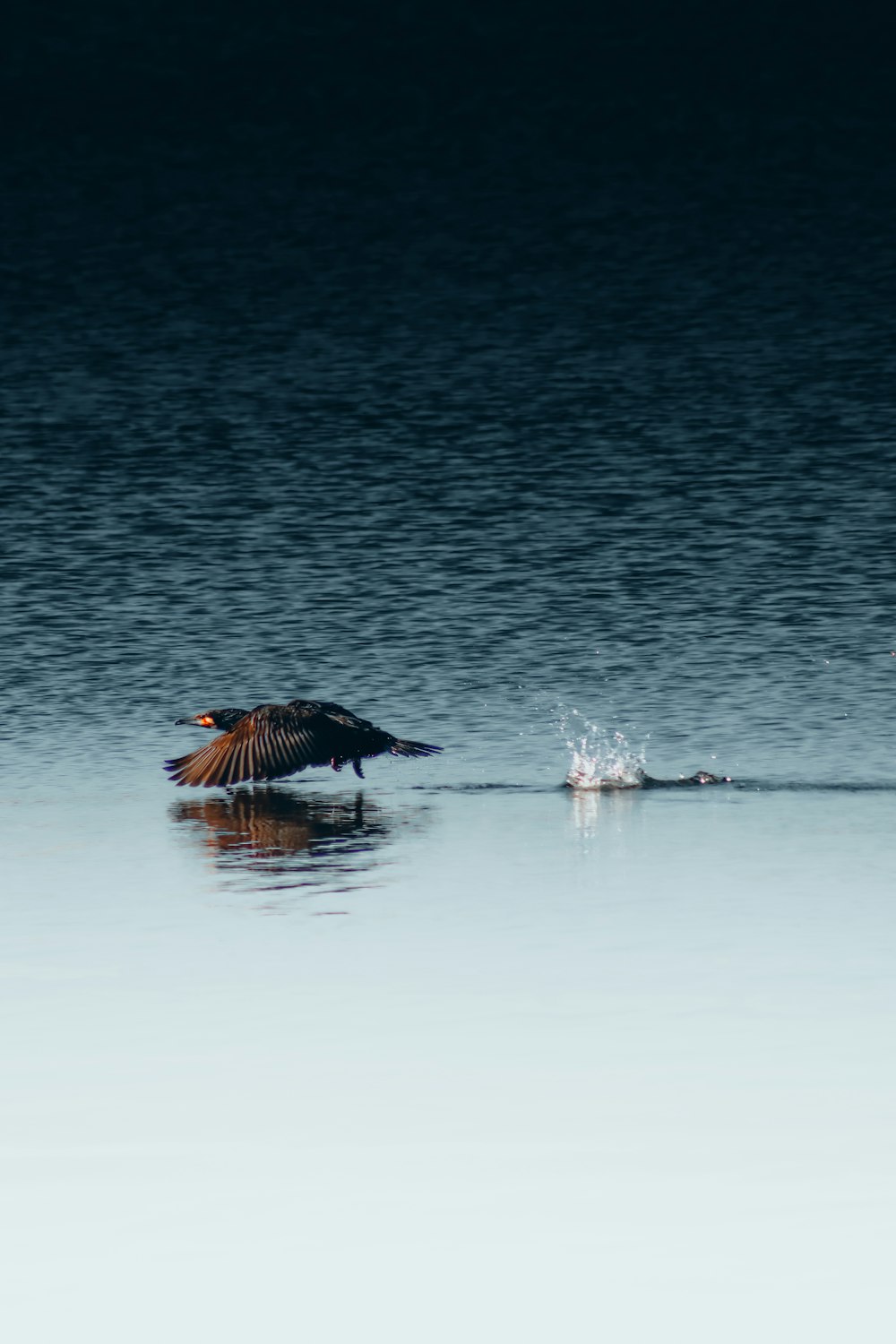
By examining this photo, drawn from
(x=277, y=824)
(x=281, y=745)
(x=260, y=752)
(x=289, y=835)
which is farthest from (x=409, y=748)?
(x=289, y=835)

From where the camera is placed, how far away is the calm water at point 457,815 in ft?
17.8

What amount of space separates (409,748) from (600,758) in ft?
3.60

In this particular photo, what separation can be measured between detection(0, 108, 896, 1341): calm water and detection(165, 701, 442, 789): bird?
0.20 metres

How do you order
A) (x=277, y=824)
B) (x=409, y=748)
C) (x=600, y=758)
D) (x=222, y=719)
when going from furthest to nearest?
1. (x=222, y=719)
2. (x=409, y=748)
3. (x=600, y=758)
4. (x=277, y=824)

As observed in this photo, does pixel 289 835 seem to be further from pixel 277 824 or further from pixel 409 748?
pixel 409 748

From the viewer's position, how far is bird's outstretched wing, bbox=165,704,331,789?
12141 mm

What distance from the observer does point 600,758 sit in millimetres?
12469

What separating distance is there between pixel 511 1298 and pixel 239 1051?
1891 millimetres

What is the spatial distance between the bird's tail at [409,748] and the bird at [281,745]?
14mm

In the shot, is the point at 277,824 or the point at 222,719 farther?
the point at 222,719

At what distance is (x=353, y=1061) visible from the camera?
664cm

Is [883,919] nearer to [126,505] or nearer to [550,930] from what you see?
[550,930]

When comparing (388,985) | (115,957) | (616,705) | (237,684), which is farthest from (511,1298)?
(237,684)

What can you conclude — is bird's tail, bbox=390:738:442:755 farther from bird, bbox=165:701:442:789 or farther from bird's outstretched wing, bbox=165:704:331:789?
bird's outstretched wing, bbox=165:704:331:789
